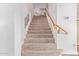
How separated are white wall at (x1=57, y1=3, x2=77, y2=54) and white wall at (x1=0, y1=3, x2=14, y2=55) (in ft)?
1.42

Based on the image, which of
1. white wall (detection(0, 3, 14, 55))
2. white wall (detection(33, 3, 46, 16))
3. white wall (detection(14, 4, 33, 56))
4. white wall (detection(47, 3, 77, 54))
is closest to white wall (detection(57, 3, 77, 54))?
white wall (detection(47, 3, 77, 54))

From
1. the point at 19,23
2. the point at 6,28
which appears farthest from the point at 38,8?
the point at 6,28

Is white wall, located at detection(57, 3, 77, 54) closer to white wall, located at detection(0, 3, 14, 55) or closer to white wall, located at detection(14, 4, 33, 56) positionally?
white wall, located at detection(14, 4, 33, 56)

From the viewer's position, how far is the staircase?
1387 millimetres

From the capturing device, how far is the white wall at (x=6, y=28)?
4.55 feet

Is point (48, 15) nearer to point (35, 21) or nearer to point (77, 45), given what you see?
point (35, 21)

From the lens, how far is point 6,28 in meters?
1.40

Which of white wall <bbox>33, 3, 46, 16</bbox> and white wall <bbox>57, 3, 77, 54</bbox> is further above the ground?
white wall <bbox>33, 3, 46, 16</bbox>

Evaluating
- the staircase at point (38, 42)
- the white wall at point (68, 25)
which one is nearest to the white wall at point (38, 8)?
the staircase at point (38, 42)

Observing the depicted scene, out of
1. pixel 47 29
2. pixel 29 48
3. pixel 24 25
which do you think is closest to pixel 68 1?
pixel 47 29

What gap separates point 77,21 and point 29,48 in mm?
504

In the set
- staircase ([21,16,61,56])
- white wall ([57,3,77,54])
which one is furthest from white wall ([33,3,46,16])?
white wall ([57,3,77,54])

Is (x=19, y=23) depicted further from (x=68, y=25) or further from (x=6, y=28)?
(x=68, y=25)

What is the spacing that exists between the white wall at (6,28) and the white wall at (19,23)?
38 mm
